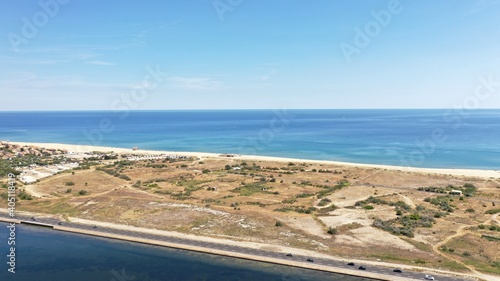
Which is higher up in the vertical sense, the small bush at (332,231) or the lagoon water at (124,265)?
the small bush at (332,231)

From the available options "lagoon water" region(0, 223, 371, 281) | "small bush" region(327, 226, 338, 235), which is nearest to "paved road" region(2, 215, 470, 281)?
"lagoon water" region(0, 223, 371, 281)

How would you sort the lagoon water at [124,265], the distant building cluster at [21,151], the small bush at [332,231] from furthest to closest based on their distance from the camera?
the distant building cluster at [21,151] < the small bush at [332,231] < the lagoon water at [124,265]

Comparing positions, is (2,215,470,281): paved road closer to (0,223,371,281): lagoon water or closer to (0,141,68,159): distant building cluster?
(0,223,371,281): lagoon water

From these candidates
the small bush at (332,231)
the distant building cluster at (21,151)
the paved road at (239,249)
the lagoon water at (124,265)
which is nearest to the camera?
the paved road at (239,249)

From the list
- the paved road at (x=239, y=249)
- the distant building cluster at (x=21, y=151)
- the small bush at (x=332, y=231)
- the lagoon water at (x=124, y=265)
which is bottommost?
the lagoon water at (x=124, y=265)

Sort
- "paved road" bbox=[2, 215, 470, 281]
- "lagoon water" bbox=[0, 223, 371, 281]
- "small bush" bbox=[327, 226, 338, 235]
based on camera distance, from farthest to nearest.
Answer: "small bush" bbox=[327, 226, 338, 235], "lagoon water" bbox=[0, 223, 371, 281], "paved road" bbox=[2, 215, 470, 281]

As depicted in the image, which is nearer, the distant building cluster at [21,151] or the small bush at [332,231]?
the small bush at [332,231]

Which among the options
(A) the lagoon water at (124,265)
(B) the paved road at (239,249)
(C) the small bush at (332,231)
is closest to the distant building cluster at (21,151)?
(B) the paved road at (239,249)

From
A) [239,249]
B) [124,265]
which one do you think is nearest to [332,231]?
[239,249]

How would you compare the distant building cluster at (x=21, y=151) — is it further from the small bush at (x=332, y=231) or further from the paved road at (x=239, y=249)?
the small bush at (x=332, y=231)
